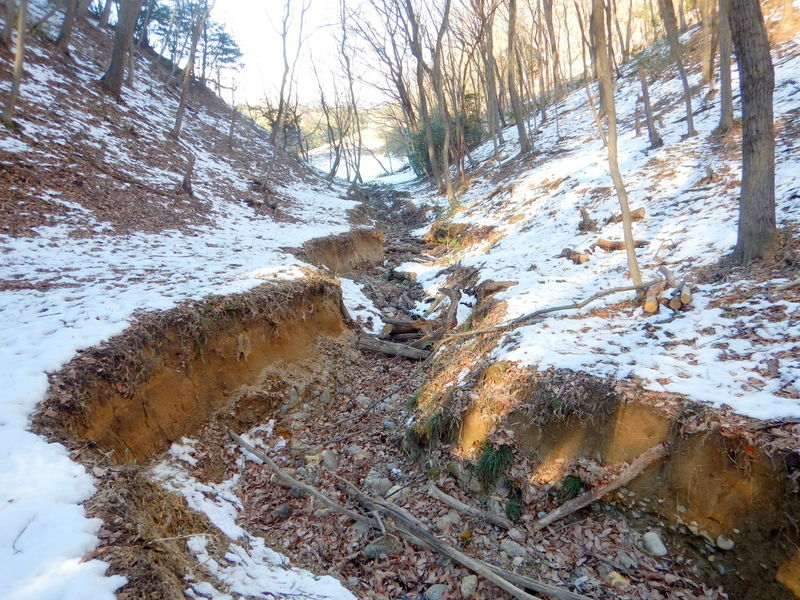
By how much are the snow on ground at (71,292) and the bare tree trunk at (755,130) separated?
7633 mm

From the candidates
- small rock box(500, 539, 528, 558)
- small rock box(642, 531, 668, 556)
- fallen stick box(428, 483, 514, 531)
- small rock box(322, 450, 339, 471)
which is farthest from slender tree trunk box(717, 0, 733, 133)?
small rock box(322, 450, 339, 471)

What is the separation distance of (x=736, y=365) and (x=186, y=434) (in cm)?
652

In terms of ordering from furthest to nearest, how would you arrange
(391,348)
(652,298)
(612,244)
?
1. (612,244)
2. (391,348)
3. (652,298)

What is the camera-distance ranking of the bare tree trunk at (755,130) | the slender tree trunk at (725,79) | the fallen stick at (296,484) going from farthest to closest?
the slender tree trunk at (725,79)
the bare tree trunk at (755,130)
the fallen stick at (296,484)

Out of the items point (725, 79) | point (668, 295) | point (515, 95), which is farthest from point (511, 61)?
point (668, 295)

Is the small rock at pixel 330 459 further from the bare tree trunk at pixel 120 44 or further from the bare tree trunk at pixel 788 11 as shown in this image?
the bare tree trunk at pixel 788 11

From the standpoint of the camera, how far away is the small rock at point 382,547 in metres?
4.41

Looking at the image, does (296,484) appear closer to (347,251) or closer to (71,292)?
(71,292)

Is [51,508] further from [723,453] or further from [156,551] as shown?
[723,453]

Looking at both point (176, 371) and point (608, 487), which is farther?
point (176, 371)

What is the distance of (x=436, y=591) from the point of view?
157 inches

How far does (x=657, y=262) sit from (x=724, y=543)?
557cm

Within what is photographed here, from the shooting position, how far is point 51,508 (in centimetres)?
295

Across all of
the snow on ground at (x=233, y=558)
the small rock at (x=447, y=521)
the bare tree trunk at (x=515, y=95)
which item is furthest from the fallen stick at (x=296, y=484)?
the bare tree trunk at (x=515, y=95)
